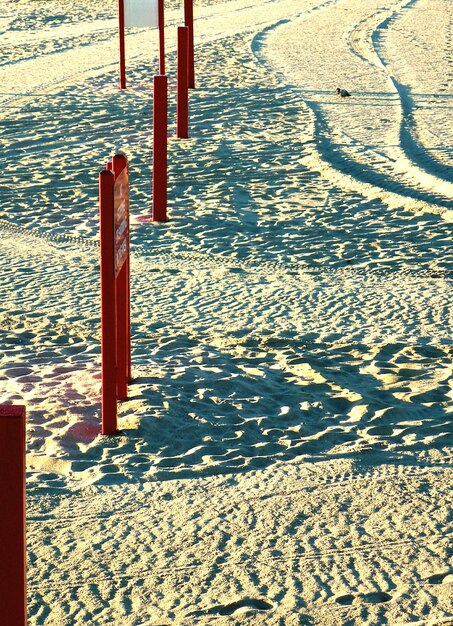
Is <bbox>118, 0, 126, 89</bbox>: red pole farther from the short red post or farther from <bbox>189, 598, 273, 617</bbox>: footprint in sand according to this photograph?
the short red post

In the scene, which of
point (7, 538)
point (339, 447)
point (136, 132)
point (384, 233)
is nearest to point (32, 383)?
point (339, 447)

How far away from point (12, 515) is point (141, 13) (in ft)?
34.6

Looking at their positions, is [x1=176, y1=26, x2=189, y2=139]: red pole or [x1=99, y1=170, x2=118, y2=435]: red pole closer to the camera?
[x1=99, y1=170, x2=118, y2=435]: red pole

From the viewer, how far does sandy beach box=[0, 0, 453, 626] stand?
344 cm

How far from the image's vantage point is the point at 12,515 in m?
2.33

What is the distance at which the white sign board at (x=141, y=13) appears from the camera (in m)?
12.1

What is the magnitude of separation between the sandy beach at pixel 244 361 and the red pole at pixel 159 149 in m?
0.21

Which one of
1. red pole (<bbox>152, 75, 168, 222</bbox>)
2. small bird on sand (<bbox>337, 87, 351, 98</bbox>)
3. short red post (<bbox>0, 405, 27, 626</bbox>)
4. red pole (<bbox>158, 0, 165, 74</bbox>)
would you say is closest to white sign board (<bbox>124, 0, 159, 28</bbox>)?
red pole (<bbox>158, 0, 165, 74</bbox>)

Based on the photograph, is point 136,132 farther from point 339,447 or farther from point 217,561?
point 217,561

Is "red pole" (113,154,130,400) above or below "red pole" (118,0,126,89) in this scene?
above

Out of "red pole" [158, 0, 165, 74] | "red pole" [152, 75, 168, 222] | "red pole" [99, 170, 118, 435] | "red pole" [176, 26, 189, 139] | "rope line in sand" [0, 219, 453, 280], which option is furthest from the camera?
"red pole" [158, 0, 165, 74]

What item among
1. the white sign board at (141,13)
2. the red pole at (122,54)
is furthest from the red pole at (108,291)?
the white sign board at (141,13)

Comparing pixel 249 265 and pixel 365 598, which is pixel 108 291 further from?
pixel 249 265

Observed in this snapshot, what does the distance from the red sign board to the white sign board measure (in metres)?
8.12
